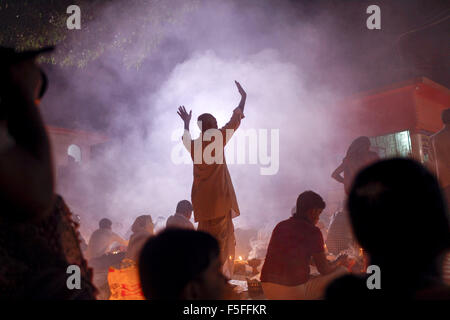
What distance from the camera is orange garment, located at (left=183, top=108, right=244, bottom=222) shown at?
4.25m

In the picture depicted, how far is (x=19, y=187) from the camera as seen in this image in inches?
40.8

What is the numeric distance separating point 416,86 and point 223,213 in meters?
6.61

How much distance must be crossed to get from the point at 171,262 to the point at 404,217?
0.82 meters

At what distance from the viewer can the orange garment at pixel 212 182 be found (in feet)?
13.9

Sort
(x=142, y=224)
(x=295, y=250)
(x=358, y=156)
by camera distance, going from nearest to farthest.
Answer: (x=295, y=250) < (x=358, y=156) < (x=142, y=224)

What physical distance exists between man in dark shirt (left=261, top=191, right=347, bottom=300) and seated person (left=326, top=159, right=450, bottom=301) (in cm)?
222

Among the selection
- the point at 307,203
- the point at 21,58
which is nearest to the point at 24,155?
the point at 21,58

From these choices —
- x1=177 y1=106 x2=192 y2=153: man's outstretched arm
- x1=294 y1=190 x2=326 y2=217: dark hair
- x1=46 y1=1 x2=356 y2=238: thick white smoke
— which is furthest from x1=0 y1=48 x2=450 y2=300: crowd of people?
x1=46 y1=1 x2=356 y2=238: thick white smoke

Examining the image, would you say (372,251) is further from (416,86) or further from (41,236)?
(416,86)

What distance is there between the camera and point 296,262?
3340 millimetres

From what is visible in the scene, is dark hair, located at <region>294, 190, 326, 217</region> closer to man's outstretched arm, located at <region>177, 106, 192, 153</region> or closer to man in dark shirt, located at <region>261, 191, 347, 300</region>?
man in dark shirt, located at <region>261, 191, 347, 300</region>

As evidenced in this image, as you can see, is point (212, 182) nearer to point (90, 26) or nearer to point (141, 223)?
point (141, 223)

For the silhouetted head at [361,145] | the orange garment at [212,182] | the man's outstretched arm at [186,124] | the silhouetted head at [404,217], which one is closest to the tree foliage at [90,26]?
the man's outstretched arm at [186,124]

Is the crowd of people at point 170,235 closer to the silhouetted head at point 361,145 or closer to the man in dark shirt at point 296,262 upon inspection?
the man in dark shirt at point 296,262
